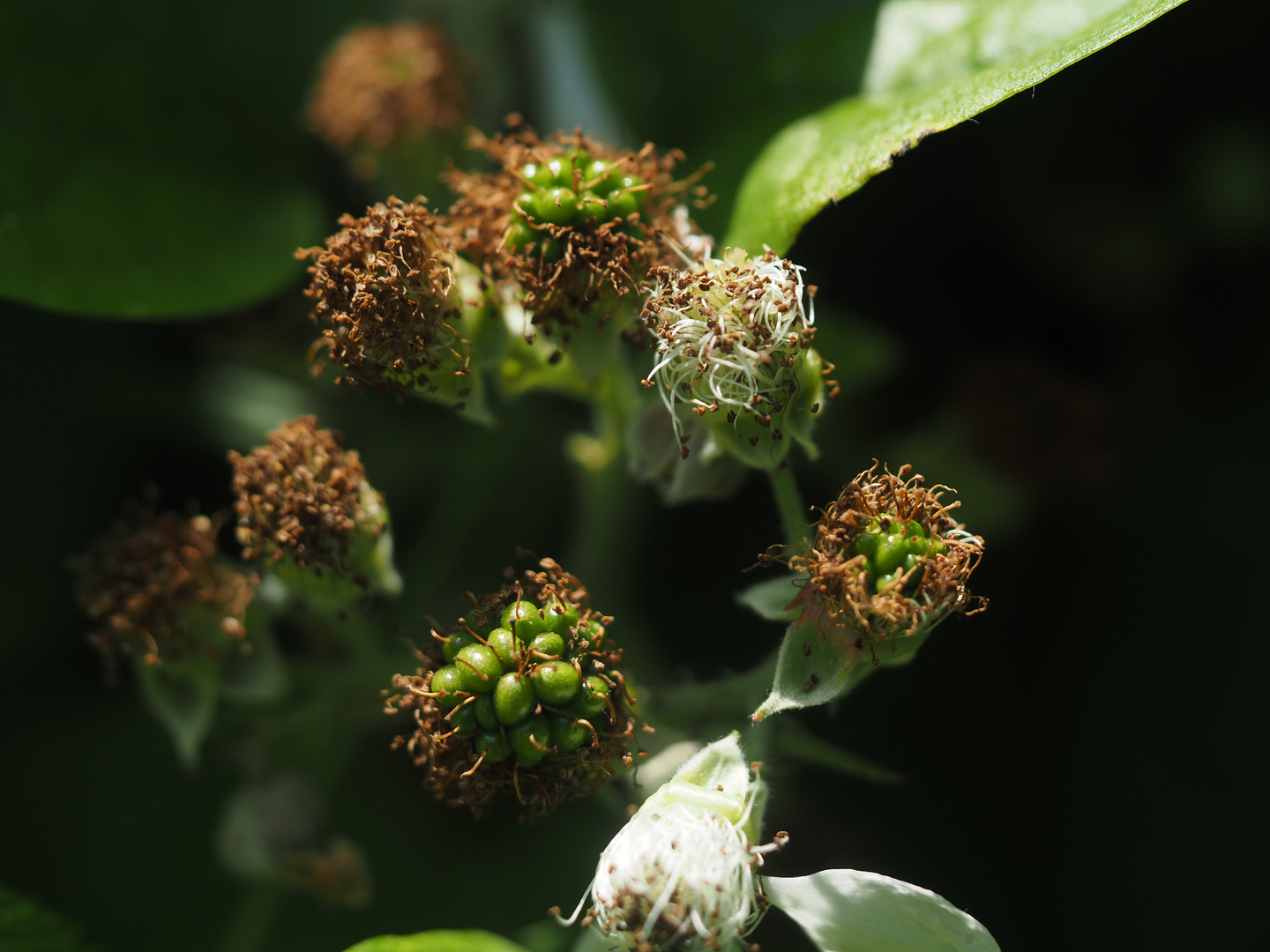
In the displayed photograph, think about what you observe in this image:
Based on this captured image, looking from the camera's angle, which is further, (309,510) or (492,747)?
(309,510)

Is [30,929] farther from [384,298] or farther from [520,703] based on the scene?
[384,298]

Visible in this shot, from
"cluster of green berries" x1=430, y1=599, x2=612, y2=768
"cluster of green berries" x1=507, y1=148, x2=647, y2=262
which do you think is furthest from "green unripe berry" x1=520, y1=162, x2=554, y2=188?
"cluster of green berries" x1=430, y1=599, x2=612, y2=768

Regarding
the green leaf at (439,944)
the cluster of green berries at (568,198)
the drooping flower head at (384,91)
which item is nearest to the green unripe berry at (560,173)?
the cluster of green berries at (568,198)

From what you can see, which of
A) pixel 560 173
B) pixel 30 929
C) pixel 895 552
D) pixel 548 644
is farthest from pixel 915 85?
pixel 30 929

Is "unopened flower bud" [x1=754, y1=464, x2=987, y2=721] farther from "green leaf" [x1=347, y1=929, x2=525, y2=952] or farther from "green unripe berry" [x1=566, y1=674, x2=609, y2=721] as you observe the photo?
"green leaf" [x1=347, y1=929, x2=525, y2=952]

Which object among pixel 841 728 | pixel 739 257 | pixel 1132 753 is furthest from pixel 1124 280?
pixel 739 257

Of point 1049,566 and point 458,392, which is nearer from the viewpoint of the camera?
point 458,392

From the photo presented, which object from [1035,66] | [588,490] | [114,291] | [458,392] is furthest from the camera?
[588,490]

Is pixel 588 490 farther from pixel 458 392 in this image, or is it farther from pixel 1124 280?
pixel 1124 280
